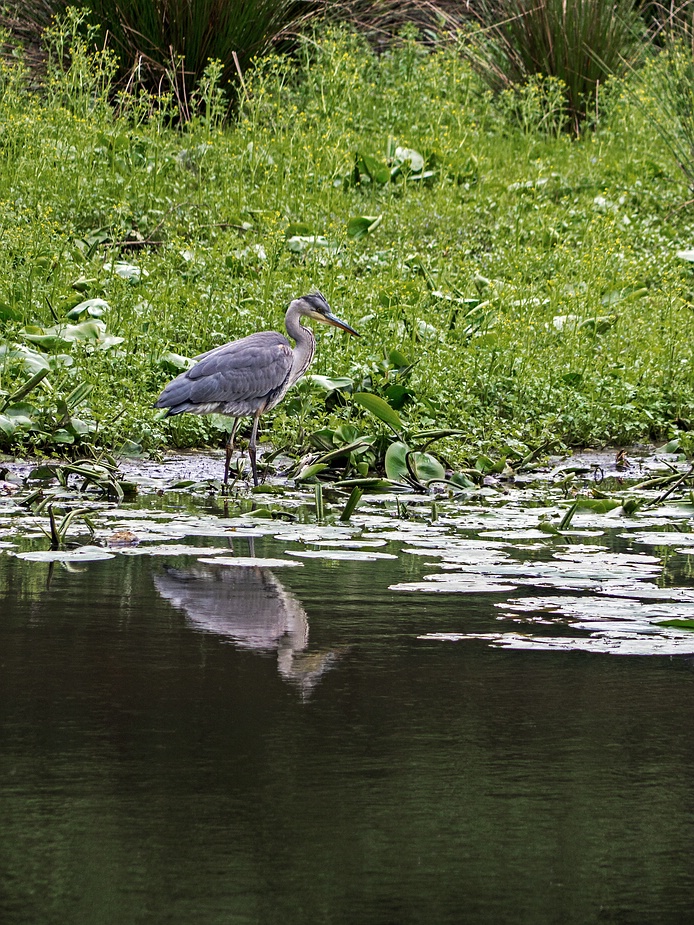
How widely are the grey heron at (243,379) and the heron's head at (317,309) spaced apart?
0.75 feet

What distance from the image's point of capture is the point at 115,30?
13.1 metres

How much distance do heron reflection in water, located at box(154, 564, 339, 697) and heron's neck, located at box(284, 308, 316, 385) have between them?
105 inches

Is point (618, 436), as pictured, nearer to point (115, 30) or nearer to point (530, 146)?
point (530, 146)

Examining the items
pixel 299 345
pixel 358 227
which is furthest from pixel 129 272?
pixel 299 345

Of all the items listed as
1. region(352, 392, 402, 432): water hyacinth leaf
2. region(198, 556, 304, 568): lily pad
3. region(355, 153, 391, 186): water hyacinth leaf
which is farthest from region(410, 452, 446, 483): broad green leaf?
region(355, 153, 391, 186): water hyacinth leaf

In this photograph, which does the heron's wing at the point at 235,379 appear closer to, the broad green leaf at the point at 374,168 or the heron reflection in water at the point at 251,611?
the heron reflection in water at the point at 251,611

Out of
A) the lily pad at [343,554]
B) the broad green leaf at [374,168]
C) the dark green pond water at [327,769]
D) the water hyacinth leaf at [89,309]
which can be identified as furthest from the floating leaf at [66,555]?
the broad green leaf at [374,168]

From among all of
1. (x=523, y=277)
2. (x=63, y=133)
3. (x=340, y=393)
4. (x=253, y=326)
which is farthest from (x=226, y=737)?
(x=63, y=133)

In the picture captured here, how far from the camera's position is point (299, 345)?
7680mm

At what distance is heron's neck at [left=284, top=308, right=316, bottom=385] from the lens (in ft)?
24.8

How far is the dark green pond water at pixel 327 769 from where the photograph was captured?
2.42m

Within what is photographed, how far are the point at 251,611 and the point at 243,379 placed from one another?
2.95 metres

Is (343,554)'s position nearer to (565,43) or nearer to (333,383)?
(333,383)

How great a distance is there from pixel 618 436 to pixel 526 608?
13.5 ft
